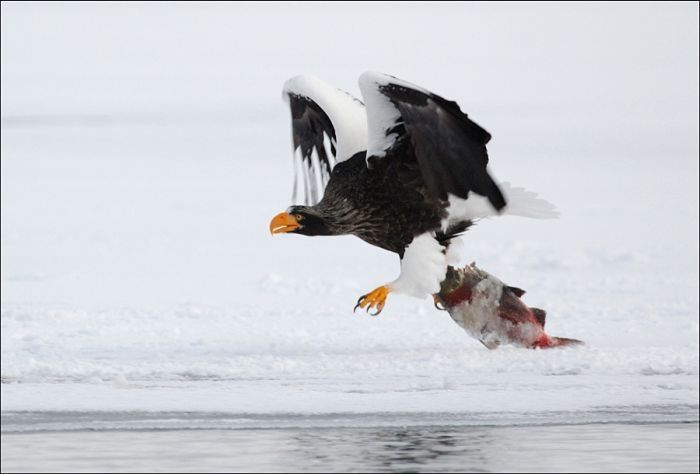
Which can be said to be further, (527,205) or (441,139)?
(527,205)

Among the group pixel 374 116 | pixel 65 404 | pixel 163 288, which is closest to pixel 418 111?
pixel 374 116

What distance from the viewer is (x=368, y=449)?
20.3ft

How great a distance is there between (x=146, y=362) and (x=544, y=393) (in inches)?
89.6

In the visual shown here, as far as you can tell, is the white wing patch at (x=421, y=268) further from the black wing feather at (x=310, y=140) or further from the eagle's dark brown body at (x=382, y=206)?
the black wing feather at (x=310, y=140)

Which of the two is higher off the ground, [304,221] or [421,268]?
[304,221]

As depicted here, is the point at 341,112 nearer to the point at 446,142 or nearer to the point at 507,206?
the point at 507,206

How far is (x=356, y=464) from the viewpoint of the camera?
5875 millimetres

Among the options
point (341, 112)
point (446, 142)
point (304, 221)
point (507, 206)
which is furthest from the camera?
point (341, 112)

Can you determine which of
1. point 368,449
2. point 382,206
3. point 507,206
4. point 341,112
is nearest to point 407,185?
point 382,206

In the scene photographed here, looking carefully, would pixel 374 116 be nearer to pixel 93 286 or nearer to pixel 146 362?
pixel 146 362

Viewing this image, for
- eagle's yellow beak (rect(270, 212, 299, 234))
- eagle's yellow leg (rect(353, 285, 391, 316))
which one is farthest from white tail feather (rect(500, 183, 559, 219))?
eagle's yellow beak (rect(270, 212, 299, 234))

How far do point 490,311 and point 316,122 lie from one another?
140 cm

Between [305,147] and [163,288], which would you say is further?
[163,288]

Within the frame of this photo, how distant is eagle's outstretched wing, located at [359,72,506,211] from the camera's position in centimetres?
615
